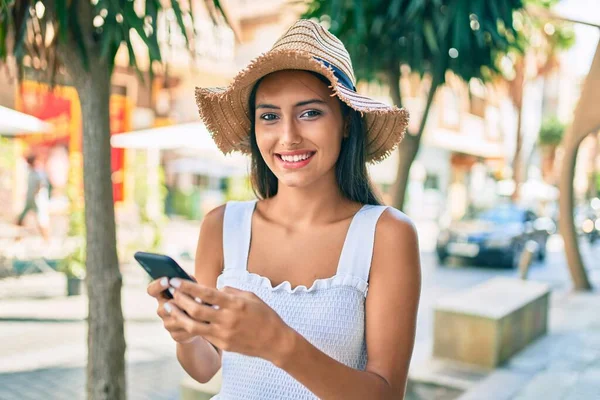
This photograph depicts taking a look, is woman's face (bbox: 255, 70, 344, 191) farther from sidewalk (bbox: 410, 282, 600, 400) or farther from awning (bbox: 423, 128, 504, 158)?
awning (bbox: 423, 128, 504, 158)

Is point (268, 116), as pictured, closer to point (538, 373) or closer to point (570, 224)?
point (538, 373)

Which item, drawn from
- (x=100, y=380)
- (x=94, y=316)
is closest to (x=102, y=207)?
(x=94, y=316)

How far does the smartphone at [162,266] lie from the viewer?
1168mm

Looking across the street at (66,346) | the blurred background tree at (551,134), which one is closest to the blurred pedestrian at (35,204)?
the street at (66,346)

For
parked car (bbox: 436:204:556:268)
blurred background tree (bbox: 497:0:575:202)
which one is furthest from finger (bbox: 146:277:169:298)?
blurred background tree (bbox: 497:0:575:202)

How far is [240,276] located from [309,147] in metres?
0.40

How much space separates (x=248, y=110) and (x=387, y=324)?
0.78 meters

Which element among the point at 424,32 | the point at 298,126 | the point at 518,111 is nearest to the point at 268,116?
the point at 298,126

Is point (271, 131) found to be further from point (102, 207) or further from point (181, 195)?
point (181, 195)

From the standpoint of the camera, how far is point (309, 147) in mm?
1562

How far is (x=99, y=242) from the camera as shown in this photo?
2.68 metres

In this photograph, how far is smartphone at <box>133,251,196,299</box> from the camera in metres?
1.17

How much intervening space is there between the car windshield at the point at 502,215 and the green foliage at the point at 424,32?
10.1 metres

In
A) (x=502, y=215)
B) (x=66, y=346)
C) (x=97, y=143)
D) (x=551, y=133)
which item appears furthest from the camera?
Result: (x=551, y=133)
